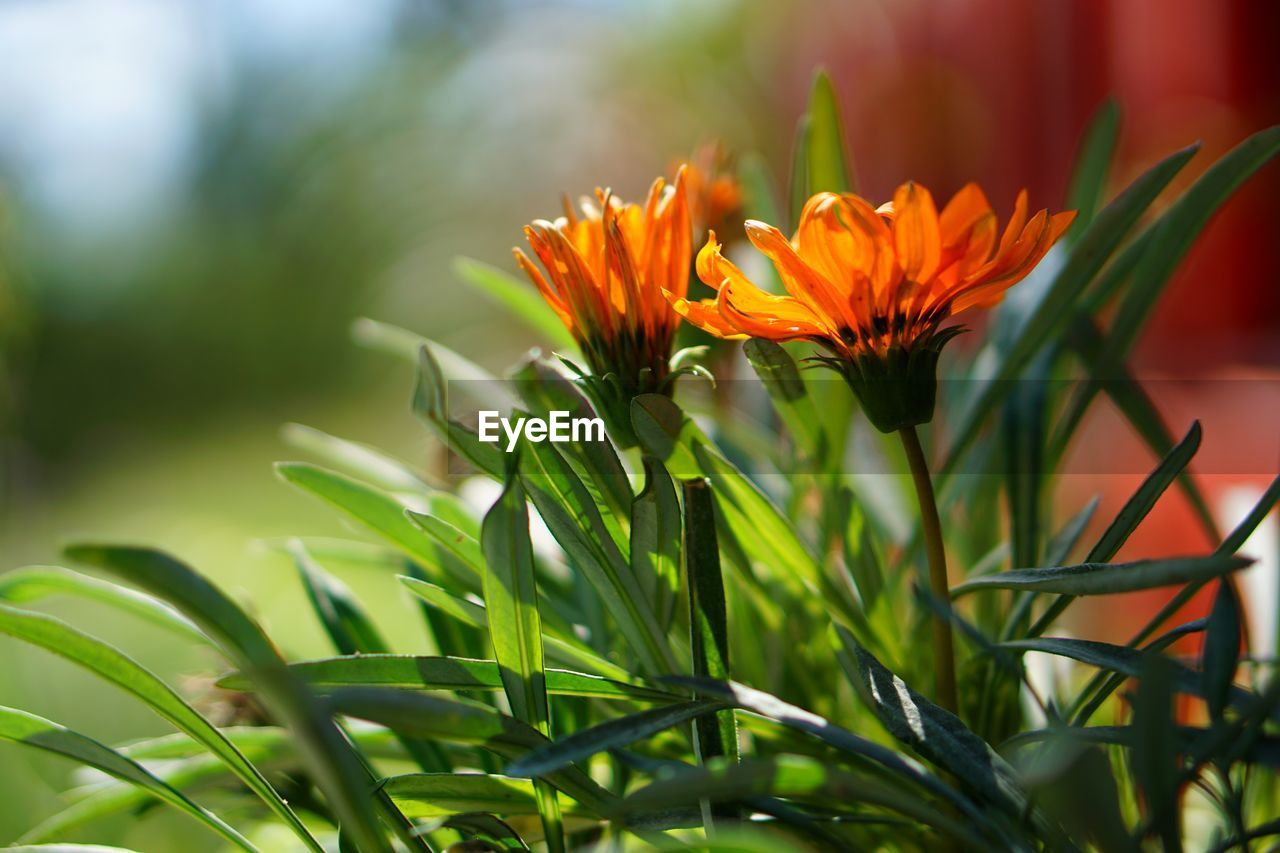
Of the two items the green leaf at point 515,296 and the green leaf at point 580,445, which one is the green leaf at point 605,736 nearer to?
the green leaf at point 580,445

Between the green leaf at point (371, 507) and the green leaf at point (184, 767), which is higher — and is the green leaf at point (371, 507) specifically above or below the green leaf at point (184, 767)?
above

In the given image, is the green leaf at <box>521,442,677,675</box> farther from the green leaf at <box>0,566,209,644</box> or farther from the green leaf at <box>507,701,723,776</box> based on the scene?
the green leaf at <box>0,566,209,644</box>

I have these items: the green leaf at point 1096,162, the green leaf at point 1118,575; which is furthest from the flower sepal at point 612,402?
the green leaf at point 1096,162

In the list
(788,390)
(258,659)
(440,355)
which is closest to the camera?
(258,659)

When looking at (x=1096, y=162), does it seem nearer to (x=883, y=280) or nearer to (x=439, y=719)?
(x=883, y=280)

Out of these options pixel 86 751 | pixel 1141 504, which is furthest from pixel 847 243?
pixel 86 751

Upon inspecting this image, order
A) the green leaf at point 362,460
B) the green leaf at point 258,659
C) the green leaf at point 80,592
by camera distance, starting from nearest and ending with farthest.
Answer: the green leaf at point 258,659 < the green leaf at point 80,592 < the green leaf at point 362,460

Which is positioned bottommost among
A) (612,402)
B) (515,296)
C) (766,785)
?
(766,785)
